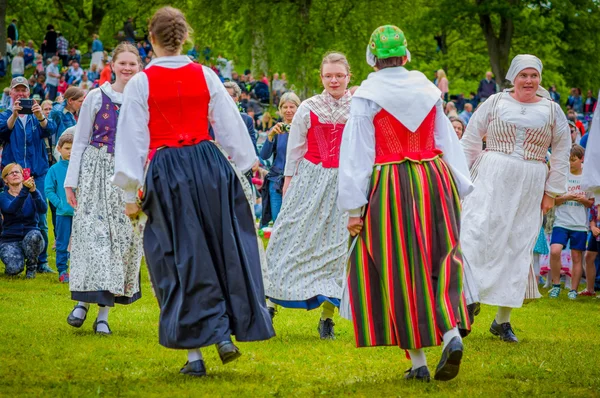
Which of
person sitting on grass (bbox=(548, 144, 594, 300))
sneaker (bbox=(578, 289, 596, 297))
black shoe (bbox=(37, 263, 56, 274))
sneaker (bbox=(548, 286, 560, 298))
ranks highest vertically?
person sitting on grass (bbox=(548, 144, 594, 300))

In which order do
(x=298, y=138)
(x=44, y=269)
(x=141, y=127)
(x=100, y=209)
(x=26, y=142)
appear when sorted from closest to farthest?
(x=141, y=127) < (x=100, y=209) < (x=298, y=138) < (x=44, y=269) < (x=26, y=142)

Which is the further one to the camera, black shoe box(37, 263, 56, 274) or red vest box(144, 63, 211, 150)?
black shoe box(37, 263, 56, 274)

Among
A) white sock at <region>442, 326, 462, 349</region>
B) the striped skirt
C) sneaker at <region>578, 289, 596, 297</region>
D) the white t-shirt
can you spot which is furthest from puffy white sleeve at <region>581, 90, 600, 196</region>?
sneaker at <region>578, 289, 596, 297</region>

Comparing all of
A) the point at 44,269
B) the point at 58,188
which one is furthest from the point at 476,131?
the point at 44,269

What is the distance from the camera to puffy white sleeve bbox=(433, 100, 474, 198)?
6.61 metres

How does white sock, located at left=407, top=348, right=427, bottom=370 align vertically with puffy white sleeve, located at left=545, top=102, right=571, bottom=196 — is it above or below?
below

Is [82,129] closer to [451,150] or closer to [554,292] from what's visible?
[451,150]

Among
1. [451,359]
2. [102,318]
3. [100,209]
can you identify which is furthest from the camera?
[102,318]

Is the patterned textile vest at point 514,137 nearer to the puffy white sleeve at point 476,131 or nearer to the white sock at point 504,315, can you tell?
the puffy white sleeve at point 476,131

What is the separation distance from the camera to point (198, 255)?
6.21 meters

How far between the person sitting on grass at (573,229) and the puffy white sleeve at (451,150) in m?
5.93

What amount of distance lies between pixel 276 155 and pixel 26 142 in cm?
330

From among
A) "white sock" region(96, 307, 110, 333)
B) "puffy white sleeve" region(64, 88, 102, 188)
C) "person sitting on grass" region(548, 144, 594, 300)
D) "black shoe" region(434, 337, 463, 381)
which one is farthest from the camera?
"person sitting on grass" region(548, 144, 594, 300)

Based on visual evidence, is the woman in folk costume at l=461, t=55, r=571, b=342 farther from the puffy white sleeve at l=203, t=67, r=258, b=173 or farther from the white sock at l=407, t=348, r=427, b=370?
the puffy white sleeve at l=203, t=67, r=258, b=173
